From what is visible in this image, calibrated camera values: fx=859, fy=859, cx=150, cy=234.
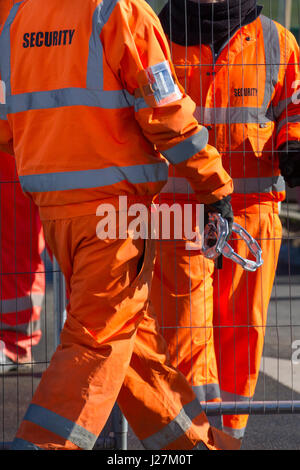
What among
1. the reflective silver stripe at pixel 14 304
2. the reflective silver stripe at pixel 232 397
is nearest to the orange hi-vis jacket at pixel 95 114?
the reflective silver stripe at pixel 232 397

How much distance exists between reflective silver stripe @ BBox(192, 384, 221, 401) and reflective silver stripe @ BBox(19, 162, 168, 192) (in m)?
1.28

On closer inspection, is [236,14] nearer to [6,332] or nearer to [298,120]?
[298,120]

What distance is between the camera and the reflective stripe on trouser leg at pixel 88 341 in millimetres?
2801

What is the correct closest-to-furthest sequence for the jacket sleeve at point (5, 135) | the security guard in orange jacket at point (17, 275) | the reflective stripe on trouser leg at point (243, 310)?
the jacket sleeve at point (5, 135) → the reflective stripe on trouser leg at point (243, 310) → the security guard in orange jacket at point (17, 275)

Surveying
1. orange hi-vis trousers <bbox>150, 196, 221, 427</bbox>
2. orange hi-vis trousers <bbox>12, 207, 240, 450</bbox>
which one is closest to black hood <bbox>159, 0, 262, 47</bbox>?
orange hi-vis trousers <bbox>150, 196, 221, 427</bbox>

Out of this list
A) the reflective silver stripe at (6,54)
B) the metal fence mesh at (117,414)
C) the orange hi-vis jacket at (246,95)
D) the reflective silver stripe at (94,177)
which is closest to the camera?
the reflective silver stripe at (94,177)

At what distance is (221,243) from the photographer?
3160 mm

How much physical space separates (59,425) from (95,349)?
27 cm

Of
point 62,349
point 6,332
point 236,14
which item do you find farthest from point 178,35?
point 6,332

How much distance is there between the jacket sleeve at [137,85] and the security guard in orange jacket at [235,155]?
0.89 m

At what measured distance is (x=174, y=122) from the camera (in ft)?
9.38

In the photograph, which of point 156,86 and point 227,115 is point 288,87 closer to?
point 227,115

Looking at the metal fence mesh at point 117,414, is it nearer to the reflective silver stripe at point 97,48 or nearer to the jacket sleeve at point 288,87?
the jacket sleeve at point 288,87
